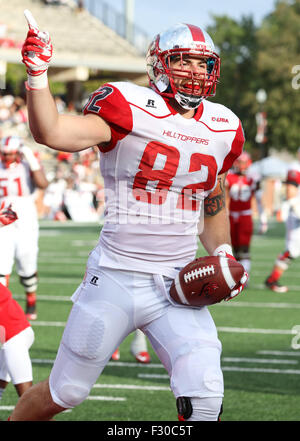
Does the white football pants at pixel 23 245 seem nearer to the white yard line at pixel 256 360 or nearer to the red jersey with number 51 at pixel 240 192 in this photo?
the white yard line at pixel 256 360

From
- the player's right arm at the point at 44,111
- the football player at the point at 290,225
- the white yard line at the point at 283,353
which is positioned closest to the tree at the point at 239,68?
the football player at the point at 290,225

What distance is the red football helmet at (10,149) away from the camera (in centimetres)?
773

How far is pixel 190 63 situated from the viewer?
3.52 m

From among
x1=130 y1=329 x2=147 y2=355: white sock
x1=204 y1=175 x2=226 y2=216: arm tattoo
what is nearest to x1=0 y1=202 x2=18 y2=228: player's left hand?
x1=204 y1=175 x2=226 y2=216: arm tattoo

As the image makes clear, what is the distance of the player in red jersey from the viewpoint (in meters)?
10.9

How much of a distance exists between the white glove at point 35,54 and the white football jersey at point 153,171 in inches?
16.1

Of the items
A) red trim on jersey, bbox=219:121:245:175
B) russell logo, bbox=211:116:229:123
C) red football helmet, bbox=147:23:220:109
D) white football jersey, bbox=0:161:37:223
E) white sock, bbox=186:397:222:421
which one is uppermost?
red football helmet, bbox=147:23:220:109

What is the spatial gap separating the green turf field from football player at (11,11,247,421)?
1.49m

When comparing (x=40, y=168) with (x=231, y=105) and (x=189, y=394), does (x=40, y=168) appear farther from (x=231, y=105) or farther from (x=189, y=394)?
(x=231, y=105)

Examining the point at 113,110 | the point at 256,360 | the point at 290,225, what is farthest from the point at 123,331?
the point at 290,225

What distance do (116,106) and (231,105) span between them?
167 feet

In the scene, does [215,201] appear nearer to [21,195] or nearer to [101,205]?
[21,195]

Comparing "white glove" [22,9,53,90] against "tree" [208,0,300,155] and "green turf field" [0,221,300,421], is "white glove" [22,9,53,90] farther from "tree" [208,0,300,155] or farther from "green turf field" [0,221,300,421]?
"tree" [208,0,300,155]

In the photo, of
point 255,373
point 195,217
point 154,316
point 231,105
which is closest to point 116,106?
point 195,217
